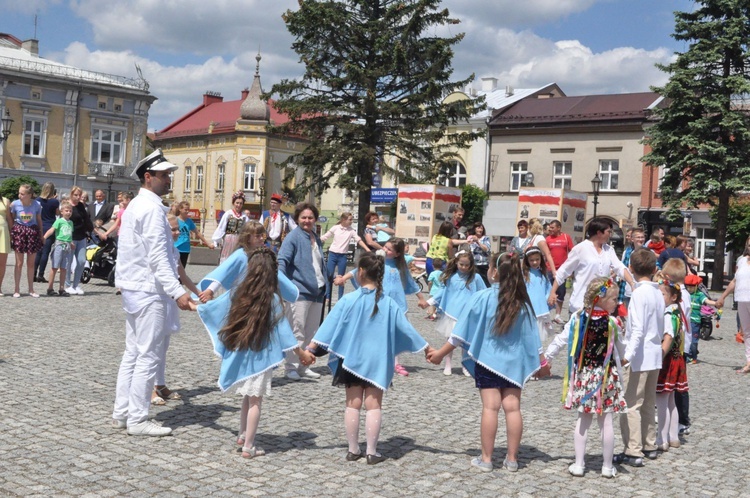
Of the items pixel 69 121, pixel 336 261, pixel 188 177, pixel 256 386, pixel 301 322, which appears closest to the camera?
pixel 256 386

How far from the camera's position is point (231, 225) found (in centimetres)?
1506

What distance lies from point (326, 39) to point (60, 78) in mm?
28477

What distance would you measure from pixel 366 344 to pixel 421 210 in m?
28.6

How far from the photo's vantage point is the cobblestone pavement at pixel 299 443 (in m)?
5.45

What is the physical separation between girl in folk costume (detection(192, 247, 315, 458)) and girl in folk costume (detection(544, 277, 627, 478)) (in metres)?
1.82

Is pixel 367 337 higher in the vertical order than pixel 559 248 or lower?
lower

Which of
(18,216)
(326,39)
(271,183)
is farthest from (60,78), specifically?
(18,216)

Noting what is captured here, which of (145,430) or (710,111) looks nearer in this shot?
(145,430)

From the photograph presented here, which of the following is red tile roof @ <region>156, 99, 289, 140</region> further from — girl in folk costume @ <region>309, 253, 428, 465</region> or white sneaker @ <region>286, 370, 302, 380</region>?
girl in folk costume @ <region>309, 253, 428, 465</region>

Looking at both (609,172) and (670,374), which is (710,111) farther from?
(670,374)

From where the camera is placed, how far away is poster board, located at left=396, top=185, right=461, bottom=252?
34281mm

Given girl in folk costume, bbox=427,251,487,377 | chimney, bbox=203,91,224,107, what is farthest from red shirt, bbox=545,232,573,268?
chimney, bbox=203,91,224,107

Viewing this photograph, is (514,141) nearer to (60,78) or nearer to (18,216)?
(60,78)

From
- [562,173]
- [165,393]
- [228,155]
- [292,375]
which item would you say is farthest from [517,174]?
[165,393]
